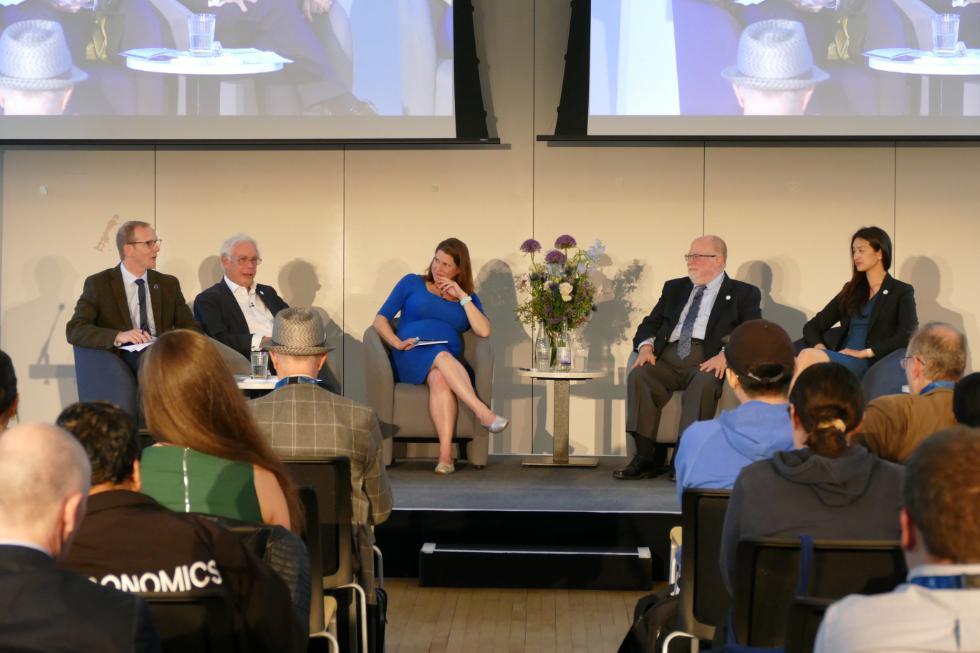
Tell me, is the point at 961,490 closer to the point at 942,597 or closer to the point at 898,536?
the point at 942,597

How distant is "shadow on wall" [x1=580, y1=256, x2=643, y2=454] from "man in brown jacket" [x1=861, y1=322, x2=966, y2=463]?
151 inches

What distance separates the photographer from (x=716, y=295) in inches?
245

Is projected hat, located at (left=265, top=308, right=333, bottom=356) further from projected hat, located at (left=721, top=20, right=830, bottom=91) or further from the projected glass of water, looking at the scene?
projected hat, located at (left=721, top=20, right=830, bottom=91)

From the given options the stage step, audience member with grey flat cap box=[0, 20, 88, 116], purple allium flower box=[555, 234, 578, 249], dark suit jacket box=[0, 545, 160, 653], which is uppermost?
audience member with grey flat cap box=[0, 20, 88, 116]

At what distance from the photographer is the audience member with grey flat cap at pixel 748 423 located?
9.11ft

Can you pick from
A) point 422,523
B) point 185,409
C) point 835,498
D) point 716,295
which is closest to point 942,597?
point 835,498

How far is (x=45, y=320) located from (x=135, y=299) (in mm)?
1708

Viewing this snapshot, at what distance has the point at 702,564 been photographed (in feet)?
8.76

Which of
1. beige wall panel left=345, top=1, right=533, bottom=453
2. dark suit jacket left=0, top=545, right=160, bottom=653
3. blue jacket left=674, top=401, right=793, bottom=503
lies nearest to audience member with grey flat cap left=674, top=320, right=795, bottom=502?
blue jacket left=674, top=401, right=793, bottom=503

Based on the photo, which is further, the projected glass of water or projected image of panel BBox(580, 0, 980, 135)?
the projected glass of water

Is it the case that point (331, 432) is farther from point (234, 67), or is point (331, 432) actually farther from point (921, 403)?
point (234, 67)

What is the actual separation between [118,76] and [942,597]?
21.3 feet

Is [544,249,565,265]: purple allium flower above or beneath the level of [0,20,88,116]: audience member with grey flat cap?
beneath

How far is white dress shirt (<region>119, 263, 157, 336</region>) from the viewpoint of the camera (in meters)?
6.02
